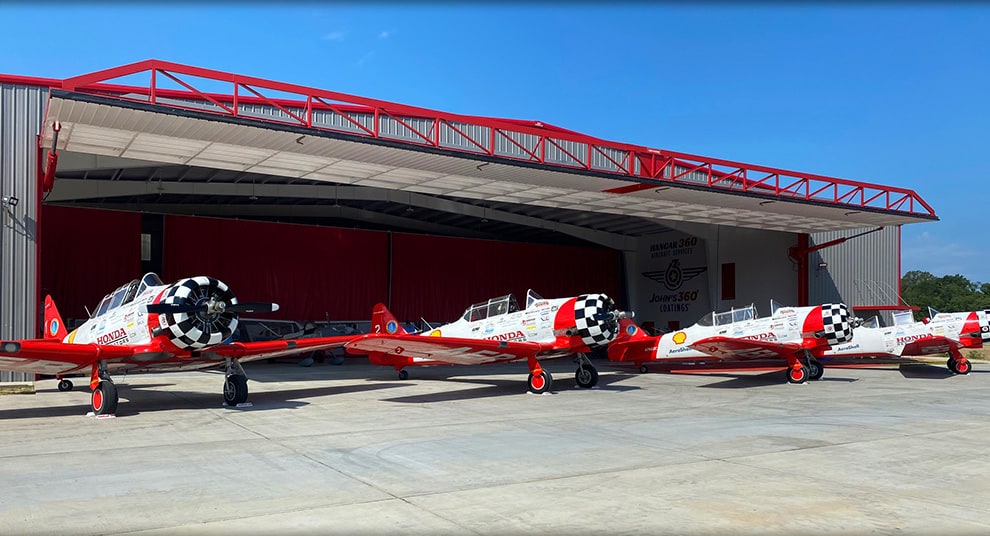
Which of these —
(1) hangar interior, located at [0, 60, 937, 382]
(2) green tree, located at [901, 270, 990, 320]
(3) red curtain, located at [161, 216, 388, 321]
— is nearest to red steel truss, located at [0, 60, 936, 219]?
(1) hangar interior, located at [0, 60, 937, 382]

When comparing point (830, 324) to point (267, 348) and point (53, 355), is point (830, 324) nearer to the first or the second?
point (267, 348)

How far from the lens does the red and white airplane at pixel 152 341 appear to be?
10734mm

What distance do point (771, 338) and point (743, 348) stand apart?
1.46 m

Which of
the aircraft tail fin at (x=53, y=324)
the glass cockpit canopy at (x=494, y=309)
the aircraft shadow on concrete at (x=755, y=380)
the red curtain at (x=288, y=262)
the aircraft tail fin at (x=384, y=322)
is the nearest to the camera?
the aircraft tail fin at (x=53, y=324)

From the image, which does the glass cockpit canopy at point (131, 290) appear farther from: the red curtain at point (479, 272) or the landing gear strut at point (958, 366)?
the landing gear strut at point (958, 366)

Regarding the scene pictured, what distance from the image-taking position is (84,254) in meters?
25.7

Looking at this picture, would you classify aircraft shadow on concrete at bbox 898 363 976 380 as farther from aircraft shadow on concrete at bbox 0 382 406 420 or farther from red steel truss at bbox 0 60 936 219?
aircraft shadow on concrete at bbox 0 382 406 420

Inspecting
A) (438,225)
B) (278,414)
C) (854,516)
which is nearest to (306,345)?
(278,414)

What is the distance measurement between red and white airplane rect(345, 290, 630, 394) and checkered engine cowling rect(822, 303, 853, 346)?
5.42 metres

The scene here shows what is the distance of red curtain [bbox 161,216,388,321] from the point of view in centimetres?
2733

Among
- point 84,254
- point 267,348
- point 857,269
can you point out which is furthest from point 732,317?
point 84,254

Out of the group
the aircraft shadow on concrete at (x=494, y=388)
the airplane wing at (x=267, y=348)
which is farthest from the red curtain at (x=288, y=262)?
the airplane wing at (x=267, y=348)

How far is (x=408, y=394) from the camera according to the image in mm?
14562

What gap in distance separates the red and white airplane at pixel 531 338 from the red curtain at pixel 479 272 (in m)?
15.6
